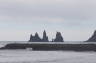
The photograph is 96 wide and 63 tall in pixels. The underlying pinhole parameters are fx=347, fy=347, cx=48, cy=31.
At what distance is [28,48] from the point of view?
148 meters

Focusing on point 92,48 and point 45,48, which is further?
point 45,48

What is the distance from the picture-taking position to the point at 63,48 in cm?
14762

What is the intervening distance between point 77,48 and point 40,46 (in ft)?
61.7

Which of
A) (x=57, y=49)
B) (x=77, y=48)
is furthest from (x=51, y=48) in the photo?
(x=77, y=48)

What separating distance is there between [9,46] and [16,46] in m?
3.43

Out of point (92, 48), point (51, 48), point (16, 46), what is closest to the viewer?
point (92, 48)

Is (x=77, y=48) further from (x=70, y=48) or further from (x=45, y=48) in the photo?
(x=45, y=48)

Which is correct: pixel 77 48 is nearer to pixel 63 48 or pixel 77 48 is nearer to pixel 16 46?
pixel 63 48

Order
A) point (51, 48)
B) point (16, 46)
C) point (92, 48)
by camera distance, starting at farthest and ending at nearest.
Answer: point (16, 46), point (51, 48), point (92, 48)

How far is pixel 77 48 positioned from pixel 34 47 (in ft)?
68.4

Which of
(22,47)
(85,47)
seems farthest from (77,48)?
(22,47)

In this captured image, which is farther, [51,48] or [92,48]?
[51,48]

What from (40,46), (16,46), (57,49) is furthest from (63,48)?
(16,46)

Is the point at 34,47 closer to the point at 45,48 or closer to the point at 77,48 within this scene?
the point at 45,48
